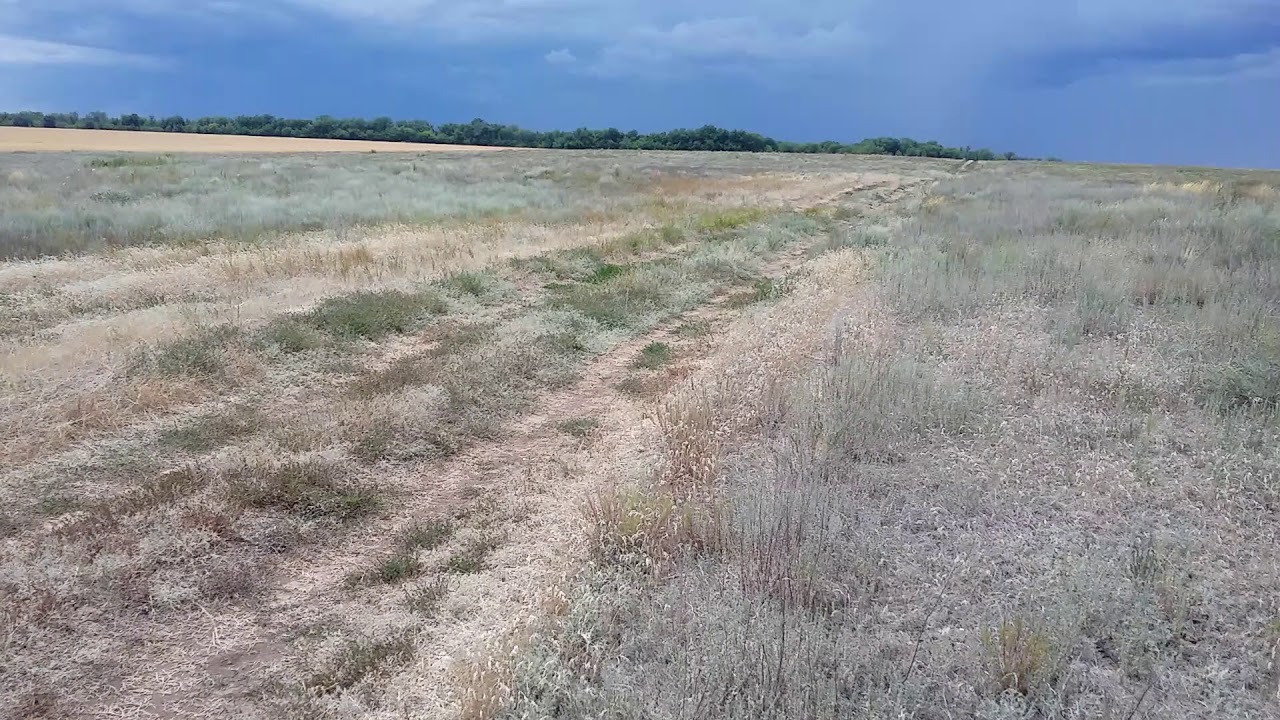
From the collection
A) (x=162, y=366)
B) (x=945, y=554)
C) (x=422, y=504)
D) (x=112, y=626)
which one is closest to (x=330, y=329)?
(x=162, y=366)

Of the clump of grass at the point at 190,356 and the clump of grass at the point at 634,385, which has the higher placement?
the clump of grass at the point at 190,356

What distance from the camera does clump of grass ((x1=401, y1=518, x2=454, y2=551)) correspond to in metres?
4.90

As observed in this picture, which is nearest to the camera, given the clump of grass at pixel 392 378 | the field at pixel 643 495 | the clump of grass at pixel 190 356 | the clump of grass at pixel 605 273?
the field at pixel 643 495

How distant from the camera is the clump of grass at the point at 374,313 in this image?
928 cm

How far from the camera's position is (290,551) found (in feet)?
15.8

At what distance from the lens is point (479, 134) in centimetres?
10400

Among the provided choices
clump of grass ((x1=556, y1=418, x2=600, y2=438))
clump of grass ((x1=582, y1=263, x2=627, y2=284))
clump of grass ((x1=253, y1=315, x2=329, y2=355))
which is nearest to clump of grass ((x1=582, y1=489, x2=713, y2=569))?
clump of grass ((x1=556, y1=418, x2=600, y2=438))

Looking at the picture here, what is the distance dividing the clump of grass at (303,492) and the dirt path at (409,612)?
0.25 m

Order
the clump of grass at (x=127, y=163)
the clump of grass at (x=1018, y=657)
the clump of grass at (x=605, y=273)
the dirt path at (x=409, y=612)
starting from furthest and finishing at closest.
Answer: the clump of grass at (x=127, y=163)
the clump of grass at (x=605, y=273)
the dirt path at (x=409, y=612)
the clump of grass at (x=1018, y=657)

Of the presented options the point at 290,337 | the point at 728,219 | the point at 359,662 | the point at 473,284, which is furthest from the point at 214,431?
the point at 728,219

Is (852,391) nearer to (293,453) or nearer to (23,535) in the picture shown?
(293,453)

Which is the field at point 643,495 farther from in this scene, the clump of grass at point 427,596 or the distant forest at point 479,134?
the distant forest at point 479,134

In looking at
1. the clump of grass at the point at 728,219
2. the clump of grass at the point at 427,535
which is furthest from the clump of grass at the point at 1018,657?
the clump of grass at the point at 728,219

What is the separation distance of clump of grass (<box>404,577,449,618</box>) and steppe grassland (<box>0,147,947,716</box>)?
0.04 m
